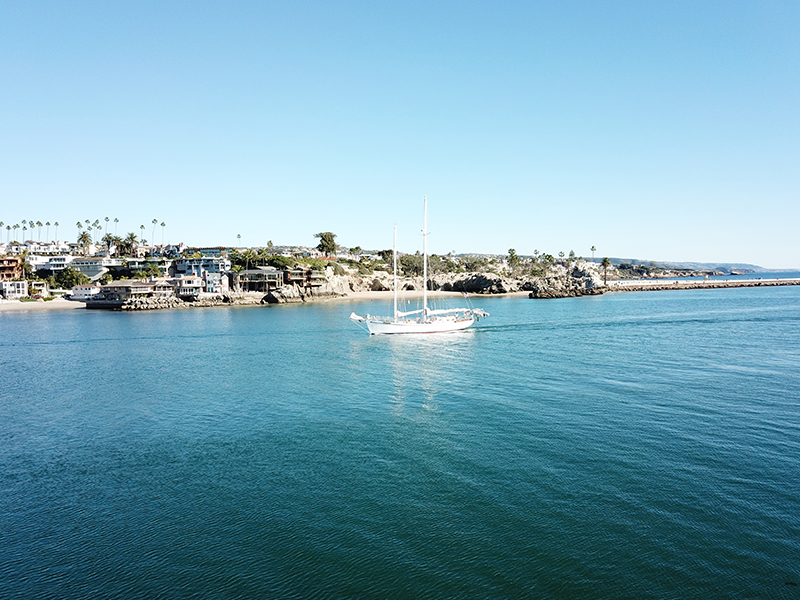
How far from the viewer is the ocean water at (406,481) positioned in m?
13.3

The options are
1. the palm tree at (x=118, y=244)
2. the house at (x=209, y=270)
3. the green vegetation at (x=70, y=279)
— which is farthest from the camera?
the palm tree at (x=118, y=244)

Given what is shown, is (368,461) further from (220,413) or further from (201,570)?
(220,413)

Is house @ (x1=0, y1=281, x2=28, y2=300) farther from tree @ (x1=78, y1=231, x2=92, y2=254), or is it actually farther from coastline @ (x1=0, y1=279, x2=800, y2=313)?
tree @ (x1=78, y1=231, x2=92, y2=254)

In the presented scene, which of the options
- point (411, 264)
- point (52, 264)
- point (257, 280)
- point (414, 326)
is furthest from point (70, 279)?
point (414, 326)

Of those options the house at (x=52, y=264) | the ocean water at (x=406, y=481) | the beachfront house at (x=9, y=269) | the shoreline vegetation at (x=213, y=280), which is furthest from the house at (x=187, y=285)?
the ocean water at (x=406, y=481)

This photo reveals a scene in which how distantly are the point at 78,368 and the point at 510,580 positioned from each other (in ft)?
141

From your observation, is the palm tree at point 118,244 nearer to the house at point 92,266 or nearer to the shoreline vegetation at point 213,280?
the shoreline vegetation at point 213,280

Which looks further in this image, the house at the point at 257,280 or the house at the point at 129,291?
the house at the point at 257,280

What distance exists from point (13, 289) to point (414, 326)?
11122cm

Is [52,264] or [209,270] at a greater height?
[52,264]

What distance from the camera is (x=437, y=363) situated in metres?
44.1

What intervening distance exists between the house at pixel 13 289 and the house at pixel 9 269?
989 centimetres

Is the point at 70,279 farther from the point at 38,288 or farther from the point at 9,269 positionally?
the point at 9,269

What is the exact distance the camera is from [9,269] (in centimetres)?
12975
